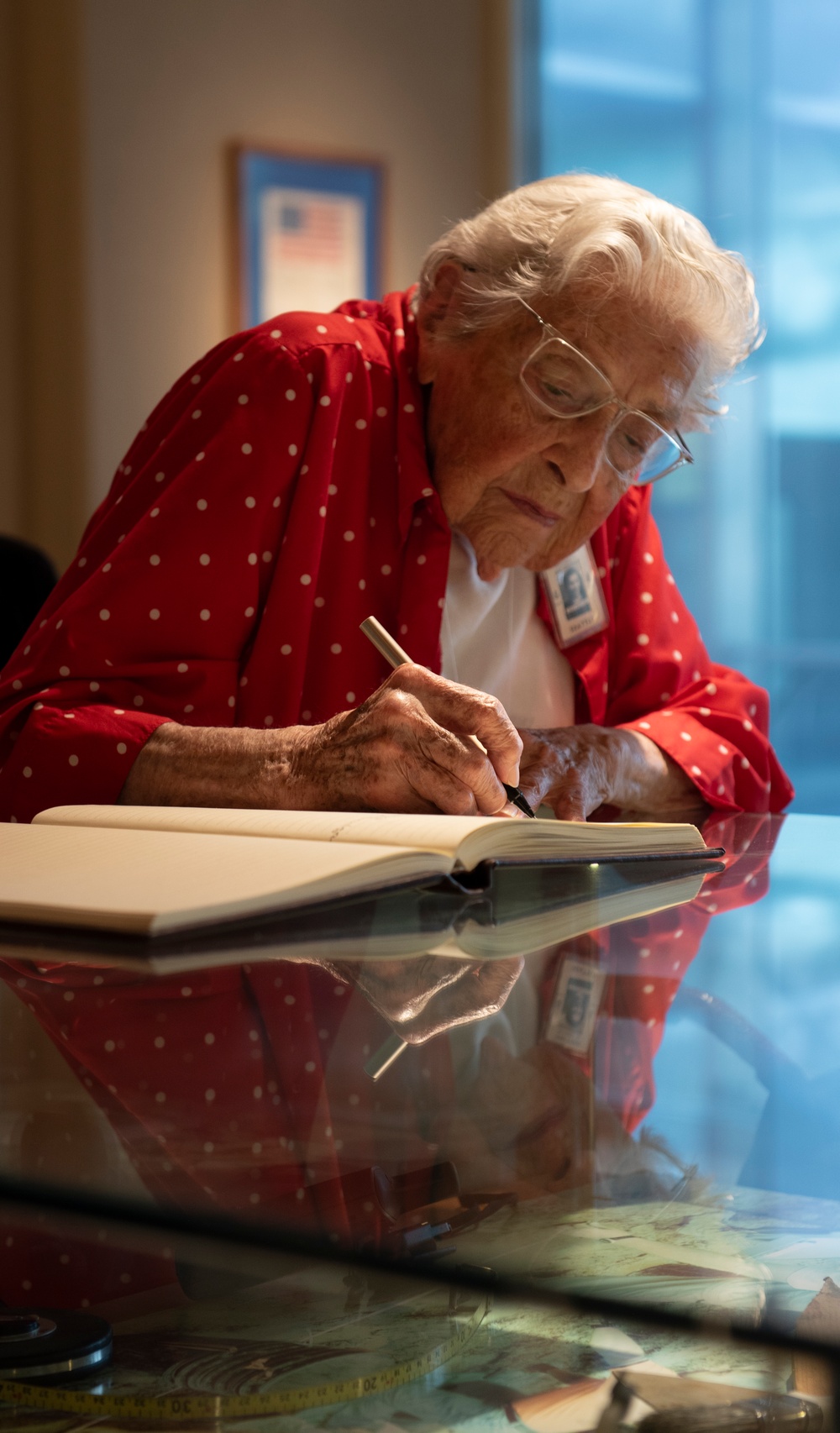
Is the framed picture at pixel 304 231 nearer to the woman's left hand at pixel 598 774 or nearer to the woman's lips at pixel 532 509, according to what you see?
the woman's lips at pixel 532 509

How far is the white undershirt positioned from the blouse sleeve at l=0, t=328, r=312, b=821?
256mm

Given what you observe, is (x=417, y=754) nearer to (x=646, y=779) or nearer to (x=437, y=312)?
(x=646, y=779)

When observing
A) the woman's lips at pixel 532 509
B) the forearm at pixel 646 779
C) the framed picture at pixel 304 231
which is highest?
the framed picture at pixel 304 231

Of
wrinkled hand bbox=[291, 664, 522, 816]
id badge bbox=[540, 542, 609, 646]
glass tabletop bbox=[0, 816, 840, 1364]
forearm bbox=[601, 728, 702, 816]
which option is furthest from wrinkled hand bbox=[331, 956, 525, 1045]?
id badge bbox=[540, 542, 609, 646]

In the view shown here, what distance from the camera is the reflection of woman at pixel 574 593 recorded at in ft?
5.58

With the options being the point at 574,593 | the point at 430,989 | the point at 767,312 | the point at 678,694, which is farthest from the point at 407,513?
the point at 767,312

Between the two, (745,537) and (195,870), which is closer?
(195,870)

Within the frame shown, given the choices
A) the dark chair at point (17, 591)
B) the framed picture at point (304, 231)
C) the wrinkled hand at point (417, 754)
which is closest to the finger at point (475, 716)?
the wrinkled hand at point (417, 754)

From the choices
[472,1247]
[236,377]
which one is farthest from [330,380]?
[472,1247]

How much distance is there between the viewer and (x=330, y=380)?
1.46 meters

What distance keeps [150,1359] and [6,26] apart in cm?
389

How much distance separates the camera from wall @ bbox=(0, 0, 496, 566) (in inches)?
146

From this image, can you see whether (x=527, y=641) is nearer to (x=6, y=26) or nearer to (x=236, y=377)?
(x=236, y=377)

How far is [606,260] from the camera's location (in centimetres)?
140
